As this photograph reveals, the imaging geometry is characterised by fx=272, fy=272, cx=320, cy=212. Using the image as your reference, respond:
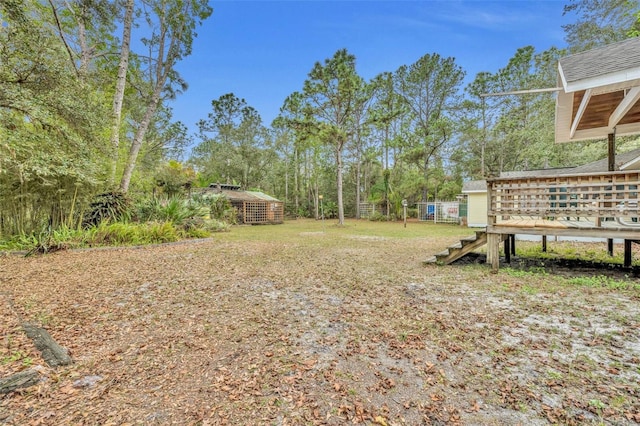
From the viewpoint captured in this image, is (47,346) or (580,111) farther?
(580,111)

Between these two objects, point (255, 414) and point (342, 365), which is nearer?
point (255, 414)

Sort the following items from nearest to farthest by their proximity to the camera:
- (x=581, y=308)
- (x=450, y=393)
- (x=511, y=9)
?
(x=450, y=393), (x=581, y=308), (x=511, y=9)

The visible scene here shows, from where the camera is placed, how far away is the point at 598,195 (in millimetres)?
4570

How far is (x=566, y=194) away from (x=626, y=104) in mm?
1661

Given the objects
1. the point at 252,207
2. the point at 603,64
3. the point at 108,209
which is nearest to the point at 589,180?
the point at 603,64

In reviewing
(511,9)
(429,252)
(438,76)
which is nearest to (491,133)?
(438,76)

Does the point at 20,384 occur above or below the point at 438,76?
below

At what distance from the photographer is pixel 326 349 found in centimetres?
254

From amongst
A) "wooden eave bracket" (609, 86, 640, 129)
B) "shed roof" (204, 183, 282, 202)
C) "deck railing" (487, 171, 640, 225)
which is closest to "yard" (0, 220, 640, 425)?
"deck railing" (487, 171, 640, 225)

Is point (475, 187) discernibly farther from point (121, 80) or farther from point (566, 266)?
point (121, 80)

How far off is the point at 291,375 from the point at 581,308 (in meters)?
3.69

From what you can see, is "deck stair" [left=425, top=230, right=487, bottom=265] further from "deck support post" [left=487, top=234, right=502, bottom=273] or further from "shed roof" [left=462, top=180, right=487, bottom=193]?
"shed roof" [left=462, top=180, right=487, bottom=193]

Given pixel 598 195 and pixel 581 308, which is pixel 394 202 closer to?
pixel 598 195

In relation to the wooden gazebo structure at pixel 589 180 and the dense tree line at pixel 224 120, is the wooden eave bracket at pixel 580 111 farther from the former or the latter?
the dense tree line at pixel 224 120
